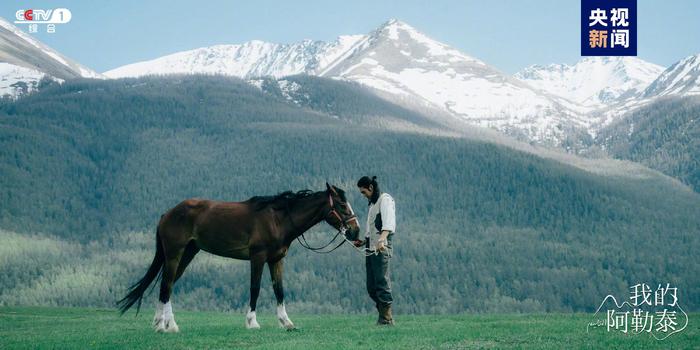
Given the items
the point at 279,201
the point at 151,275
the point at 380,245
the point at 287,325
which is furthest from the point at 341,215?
the point at 151,275

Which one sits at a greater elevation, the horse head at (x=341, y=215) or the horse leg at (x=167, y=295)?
the horse head at (x=341, y=215)

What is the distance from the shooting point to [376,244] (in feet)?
69.9

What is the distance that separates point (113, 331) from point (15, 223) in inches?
6058

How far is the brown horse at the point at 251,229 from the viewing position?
21.5 m

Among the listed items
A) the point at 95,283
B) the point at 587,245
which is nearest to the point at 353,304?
the point at 95,283

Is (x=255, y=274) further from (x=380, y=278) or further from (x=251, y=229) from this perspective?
(x=380, y=278)

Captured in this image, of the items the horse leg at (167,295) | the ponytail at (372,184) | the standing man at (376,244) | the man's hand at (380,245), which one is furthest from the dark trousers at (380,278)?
the horse leg at (167,295)

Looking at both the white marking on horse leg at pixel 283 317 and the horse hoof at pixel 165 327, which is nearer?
the white marking on horse leg at pixel 283 317

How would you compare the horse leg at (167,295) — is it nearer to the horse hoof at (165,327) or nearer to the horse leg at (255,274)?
the horse hoof at (165,327)

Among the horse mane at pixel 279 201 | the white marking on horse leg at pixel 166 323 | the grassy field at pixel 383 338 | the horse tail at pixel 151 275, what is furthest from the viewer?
the horse tail at pixel 151 275

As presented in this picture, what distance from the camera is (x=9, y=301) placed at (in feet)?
373

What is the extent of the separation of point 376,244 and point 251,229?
340cm

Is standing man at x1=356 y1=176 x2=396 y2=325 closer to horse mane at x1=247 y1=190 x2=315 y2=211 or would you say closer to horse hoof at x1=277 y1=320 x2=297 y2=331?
→ horse mane at x1=247 y1=190 x2=315 y2=211

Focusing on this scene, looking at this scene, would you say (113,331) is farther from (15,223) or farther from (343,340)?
(15,223)
